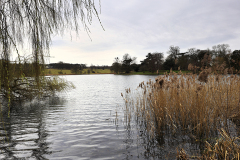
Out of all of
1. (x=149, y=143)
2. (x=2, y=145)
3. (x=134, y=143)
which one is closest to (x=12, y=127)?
(x=2, y=145)

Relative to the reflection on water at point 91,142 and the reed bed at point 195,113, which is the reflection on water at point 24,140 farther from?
the reed bed at point 195,113

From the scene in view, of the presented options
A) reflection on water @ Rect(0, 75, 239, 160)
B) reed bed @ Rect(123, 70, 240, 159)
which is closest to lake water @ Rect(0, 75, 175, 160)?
reflection on water @ Rect(0, 75, 239, 160)

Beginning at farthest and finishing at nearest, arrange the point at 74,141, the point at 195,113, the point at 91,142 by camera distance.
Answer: the point at 195,113 → the point at 74,141 → the point at 91,142

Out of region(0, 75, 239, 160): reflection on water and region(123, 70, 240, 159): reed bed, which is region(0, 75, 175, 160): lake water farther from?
region(123, 70, 240, 159): reed bed

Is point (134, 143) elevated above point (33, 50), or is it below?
below

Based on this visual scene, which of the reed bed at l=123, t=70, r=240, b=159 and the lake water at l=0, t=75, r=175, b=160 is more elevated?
the reed bed at l=123, t=70, r=240, b=159

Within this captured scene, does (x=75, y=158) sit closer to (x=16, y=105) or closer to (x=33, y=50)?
(x=33, y=50)

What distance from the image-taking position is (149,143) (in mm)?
4742

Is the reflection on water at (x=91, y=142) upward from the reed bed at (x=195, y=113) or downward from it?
downward

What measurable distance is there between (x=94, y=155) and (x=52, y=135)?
2.36 meters

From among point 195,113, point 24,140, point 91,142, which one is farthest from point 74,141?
point 195,113

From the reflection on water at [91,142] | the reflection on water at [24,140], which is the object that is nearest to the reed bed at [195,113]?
the reflection on water at [91,142]

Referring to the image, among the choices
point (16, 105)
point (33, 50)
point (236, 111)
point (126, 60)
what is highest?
point (126, 60)

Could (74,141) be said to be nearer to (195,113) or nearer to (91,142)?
(91,142)
